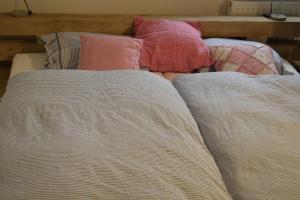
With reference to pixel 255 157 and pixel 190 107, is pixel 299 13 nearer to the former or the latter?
pixel 190 107

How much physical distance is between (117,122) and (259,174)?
556 mm

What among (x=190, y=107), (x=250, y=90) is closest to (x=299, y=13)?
(x=250, y=90)

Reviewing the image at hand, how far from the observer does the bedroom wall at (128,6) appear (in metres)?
2.69

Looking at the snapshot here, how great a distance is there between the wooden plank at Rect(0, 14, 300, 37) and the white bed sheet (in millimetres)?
163

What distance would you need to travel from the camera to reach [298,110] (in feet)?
5.35

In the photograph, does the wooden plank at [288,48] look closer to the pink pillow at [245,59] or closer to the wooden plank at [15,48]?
the pink pillow at [245,59]

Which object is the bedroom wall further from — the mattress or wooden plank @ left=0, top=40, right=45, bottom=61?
the mattress

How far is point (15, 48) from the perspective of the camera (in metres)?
2.58

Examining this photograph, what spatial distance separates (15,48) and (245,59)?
1.58m

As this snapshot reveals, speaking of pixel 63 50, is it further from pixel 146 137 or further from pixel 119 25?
pixel 146 137

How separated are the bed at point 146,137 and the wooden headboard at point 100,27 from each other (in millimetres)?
823

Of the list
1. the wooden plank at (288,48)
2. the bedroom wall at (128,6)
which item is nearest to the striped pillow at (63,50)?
the bedroom wall at (128,6)

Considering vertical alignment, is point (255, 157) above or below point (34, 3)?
below

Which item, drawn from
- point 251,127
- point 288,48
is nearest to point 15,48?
point 251,127
